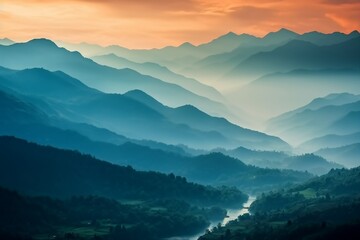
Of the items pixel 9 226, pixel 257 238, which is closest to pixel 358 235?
pixel 257 238

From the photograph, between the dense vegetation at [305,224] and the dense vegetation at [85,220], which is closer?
the dense vegetation at [305,224]

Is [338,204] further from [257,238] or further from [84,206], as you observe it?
[84,206]

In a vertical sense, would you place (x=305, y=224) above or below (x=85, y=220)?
below

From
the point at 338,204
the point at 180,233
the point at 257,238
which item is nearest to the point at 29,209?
the point at 180,233

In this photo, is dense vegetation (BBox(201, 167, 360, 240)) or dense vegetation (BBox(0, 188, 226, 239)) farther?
dense vegetation (BBox(0, 188, 226, 239))

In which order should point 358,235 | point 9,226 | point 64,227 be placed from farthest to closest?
point 64,227
point 9,226
point 358,235

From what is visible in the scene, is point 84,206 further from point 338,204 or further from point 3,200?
point 338,204

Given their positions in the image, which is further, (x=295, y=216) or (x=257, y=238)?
(x=295, y=216)

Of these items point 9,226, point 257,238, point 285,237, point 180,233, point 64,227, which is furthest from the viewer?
point 180,233

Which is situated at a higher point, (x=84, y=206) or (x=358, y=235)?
(x=84, y=206)

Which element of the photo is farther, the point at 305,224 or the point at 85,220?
the point at 85,220
